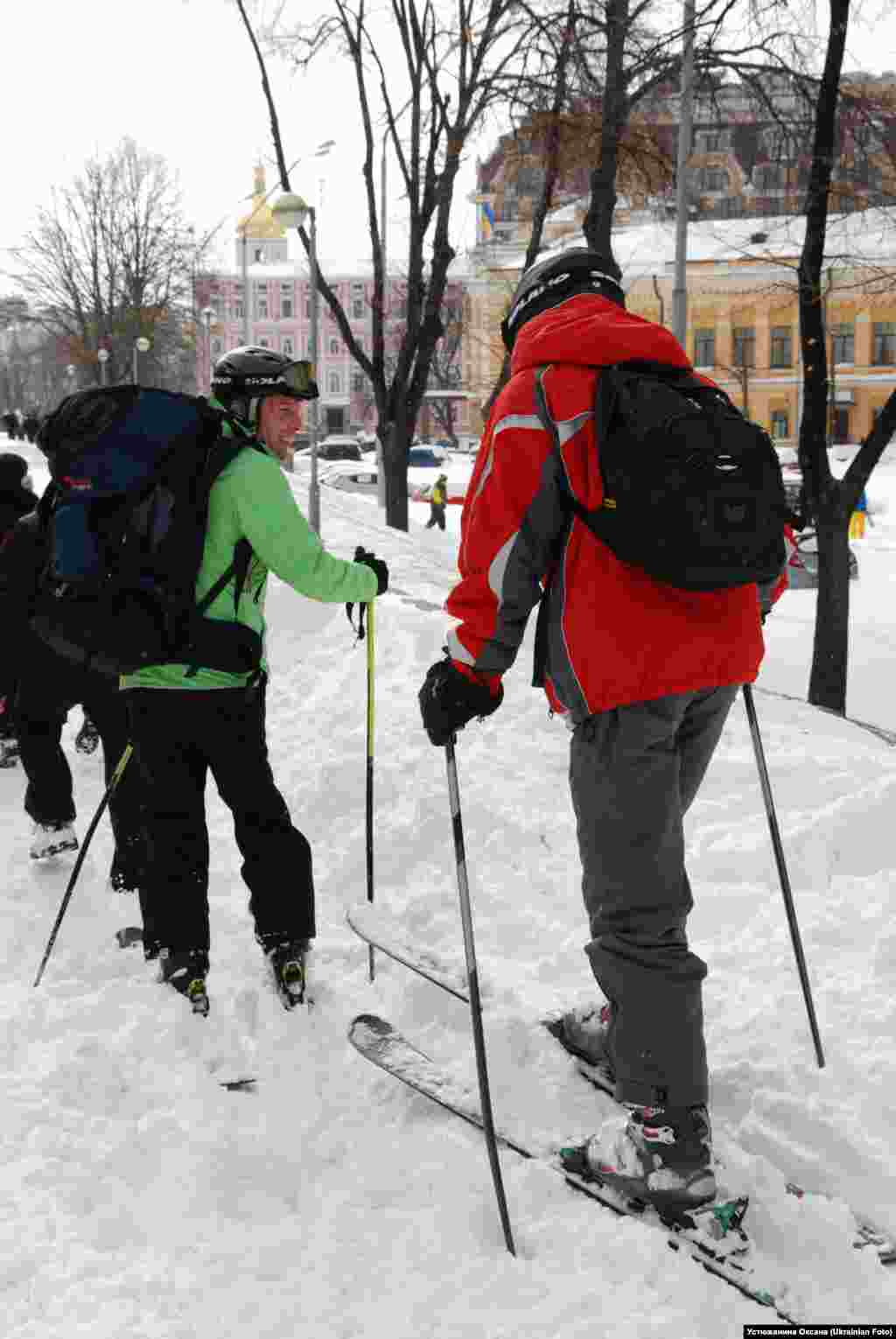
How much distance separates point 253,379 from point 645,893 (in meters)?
1.88

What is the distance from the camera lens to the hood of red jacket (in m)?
2.49

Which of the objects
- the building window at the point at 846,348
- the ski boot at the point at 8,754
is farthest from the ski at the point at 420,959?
the building window at the point at 846,348

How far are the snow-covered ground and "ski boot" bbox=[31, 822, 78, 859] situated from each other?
0.18ft

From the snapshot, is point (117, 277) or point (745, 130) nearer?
point (745, 130)

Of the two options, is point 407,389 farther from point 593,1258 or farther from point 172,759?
point 593,1258

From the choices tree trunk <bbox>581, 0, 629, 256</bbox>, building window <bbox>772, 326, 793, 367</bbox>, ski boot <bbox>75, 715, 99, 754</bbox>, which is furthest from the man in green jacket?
building window <bbox>772, 326, 793, 367</bbox>

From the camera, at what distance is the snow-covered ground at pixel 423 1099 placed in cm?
227

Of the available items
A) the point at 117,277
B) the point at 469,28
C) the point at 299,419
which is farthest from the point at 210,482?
the point at 117,277

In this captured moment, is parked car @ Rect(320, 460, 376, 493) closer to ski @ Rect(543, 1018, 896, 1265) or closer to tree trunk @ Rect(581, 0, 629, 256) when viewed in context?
tree trunk @ Rect(581, 0, 629, 256)

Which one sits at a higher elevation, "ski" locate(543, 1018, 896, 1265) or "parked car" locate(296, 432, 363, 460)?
"parked car" locate(296, 432, 363, 460)

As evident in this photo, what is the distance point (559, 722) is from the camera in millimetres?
5836

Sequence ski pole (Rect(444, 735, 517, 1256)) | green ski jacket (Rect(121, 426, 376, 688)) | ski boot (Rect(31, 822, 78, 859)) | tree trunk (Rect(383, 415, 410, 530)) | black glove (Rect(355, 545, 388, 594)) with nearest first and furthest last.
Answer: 1. ski pole (Rect(444, 735, 517, 1256))
2. green ski jacket (Rect(121, 426, 376, 688))
3. black glove (Rect(355, 545, 388, 594))
4. ski boot (Rect(31, 822, 78, 859))
5. tree trunk (Rect(383, 415, 410, 530))

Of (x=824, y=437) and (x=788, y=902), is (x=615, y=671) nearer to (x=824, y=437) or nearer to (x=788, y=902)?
(x=788, y=902)

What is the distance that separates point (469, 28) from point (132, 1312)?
15.2 m
